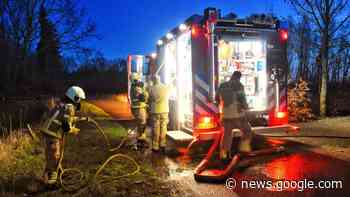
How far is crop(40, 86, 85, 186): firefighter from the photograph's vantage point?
5.25m

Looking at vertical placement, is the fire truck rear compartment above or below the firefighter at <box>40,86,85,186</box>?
above

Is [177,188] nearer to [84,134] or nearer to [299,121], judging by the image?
[84,134]

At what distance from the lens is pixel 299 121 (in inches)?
493

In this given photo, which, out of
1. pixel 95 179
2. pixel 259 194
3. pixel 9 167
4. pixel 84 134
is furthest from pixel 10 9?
pixel 259 194

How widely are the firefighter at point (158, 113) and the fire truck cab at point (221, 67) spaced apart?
370mm

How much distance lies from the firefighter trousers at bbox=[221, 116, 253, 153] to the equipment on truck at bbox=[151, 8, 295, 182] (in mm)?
694

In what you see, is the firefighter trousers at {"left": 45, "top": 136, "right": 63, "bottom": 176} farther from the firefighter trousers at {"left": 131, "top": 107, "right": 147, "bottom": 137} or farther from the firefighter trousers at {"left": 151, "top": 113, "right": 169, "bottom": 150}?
the firefighter trousers at {"left": 131, "top": 107, "right": 147, "bottom": 137}

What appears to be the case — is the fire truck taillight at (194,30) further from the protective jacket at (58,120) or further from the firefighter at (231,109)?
the protective jacket at (58,120)

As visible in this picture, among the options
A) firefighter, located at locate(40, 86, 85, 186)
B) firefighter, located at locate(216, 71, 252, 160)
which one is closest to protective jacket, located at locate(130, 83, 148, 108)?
firefighter, located at locate(216, 71, 252, 160)

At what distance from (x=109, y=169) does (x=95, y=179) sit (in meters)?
0.70

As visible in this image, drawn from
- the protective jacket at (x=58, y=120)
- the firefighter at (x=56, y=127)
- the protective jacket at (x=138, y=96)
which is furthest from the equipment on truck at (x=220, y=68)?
the protective jacket at (x=58, y=120)

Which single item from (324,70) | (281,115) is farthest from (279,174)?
(324,70)

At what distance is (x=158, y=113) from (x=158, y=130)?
38 cm

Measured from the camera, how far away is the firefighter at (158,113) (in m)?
7.95
